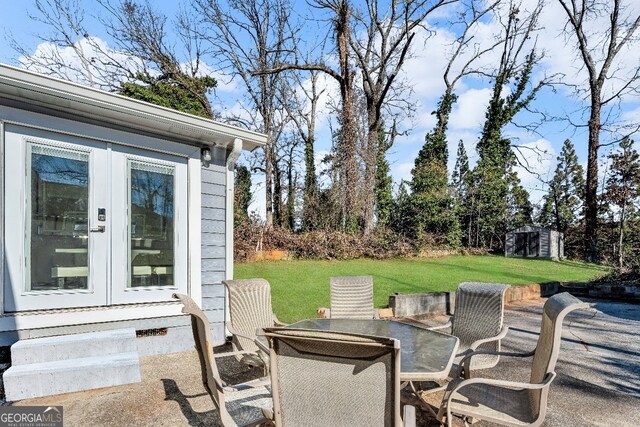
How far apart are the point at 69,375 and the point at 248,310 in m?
1.62

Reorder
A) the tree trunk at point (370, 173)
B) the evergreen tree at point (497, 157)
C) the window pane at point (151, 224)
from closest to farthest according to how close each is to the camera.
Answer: the window pane at point (151, 224)
the tree trunk at point (370, 173)
the evergreen tree at point (497, 157)

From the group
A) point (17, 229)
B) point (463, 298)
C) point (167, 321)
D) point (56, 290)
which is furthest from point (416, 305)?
point (17, 229)

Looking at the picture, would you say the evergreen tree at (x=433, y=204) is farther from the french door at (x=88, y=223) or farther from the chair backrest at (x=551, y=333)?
the chair backrest at (x=551, y=333)

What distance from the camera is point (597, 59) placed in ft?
53.7

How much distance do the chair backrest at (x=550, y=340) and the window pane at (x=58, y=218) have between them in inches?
162

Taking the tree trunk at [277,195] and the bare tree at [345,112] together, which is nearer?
the bare tree at [345,112]

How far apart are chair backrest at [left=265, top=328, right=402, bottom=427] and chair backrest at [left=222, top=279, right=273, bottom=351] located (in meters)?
1.85

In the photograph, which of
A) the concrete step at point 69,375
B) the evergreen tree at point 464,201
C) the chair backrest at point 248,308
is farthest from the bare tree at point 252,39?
the concrete step at point 69,375

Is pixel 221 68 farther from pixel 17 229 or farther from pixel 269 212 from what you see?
pixel 17 229

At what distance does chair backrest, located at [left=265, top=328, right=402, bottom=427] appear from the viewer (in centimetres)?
139

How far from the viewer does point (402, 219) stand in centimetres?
1496

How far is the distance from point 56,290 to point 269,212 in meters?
13.6

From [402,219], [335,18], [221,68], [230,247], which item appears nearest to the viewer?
[230,247]

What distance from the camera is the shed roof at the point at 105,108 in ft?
10.6
